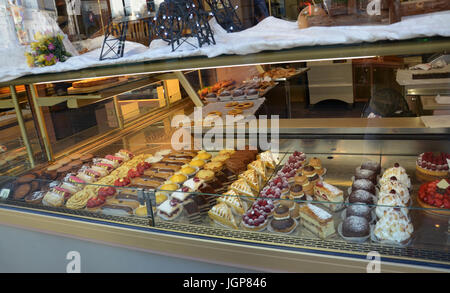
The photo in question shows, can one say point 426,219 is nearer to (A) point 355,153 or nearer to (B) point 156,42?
(A) point 355,153

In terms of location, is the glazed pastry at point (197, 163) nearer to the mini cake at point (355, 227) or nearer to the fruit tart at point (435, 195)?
the mini cake at point (355, 227)

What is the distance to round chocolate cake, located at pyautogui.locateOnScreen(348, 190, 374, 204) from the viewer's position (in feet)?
7.49

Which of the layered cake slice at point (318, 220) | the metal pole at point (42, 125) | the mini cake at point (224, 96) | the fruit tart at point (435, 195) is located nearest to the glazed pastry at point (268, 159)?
the layered cake slice at point (318, 220)

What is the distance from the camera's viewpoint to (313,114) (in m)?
3.95

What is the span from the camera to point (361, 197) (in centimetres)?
230

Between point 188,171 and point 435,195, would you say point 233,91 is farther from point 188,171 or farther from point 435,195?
point 435,195

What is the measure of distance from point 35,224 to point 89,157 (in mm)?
859

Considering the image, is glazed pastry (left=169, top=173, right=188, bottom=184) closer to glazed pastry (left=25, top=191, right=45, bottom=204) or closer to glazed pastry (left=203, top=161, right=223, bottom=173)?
glazed pastry (left=203, top=161, right=223, bottom=173)

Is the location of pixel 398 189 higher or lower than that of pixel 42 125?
lower

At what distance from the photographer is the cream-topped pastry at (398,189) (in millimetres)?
2232

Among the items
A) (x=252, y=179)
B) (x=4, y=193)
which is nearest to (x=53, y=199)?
(x=4, y=193)

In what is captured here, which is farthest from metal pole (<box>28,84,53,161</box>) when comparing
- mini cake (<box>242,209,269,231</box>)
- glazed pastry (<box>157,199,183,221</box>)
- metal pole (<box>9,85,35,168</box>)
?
mini cake (<box>242,209,269,231</box>)

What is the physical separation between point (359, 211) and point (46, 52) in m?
2.48
